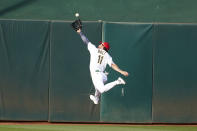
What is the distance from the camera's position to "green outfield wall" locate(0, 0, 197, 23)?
14117 mm

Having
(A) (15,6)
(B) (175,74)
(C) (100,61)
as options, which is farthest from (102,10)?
(C) (100,61)

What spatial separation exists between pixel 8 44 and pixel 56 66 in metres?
1.41

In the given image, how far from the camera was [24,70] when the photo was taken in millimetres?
11984

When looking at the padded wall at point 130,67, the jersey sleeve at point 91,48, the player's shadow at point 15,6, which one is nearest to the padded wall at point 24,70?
the padded wall at point 130,67

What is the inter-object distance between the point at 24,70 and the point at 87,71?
1693 mm

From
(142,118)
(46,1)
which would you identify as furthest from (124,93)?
(46,1)

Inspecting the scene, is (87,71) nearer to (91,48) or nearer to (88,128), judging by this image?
(88,128)

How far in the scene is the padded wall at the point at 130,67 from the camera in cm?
1197

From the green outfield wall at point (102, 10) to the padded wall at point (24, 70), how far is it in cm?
223

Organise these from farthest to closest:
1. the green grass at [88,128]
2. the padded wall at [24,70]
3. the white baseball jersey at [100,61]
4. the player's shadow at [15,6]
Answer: the player's shadow at [15,6]
the padded wall at [24,70]
the green grass at [88,128]
the white baseball jersey at [100,61]

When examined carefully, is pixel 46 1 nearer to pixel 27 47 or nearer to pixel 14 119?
pixel 27 47

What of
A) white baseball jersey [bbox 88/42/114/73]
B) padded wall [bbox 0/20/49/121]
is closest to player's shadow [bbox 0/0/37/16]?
padded wall [bbox 0/20/49/121]

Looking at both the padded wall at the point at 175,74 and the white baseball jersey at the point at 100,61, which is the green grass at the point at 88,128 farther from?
the white baseball jersey at the point at 100,61

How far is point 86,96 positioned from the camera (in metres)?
→ 12.0
